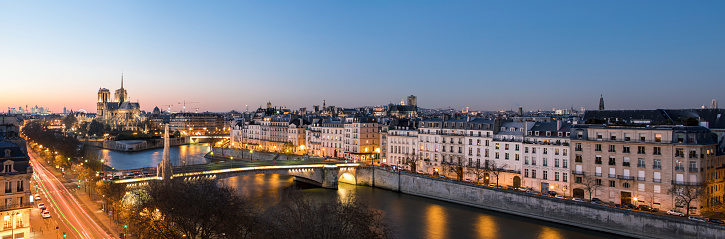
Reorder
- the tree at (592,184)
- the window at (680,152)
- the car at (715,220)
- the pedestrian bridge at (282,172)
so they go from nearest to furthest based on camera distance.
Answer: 1. the car at (715,220)
2. the window at (680,152)
3. the tree at (592,184)
4. the pedestrian bridge at (282,172)

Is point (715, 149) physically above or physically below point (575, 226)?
above

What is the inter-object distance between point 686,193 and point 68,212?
4337 cm

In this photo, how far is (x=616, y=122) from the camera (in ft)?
132

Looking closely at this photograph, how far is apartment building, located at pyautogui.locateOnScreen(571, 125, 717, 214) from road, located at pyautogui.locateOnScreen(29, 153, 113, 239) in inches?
1379

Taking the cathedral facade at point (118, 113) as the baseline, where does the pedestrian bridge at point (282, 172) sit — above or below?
below

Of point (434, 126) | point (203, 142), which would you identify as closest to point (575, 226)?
point (434, 126)

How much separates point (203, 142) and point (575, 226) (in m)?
112

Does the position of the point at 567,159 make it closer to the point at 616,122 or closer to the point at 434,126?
the point at 616,122

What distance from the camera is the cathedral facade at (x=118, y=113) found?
168 meters

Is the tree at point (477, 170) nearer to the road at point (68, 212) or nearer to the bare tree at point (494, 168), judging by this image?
the bare tree at point (494, 168)

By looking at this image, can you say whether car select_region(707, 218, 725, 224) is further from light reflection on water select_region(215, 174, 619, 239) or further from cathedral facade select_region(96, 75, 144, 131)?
cathedral facade select_region(96, 75, 144, 131)

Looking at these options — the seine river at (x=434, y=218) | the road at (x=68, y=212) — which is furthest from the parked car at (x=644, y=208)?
the road at (x=68, y=212)

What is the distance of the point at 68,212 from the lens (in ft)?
118

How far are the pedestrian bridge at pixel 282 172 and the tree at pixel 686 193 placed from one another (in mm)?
30224
